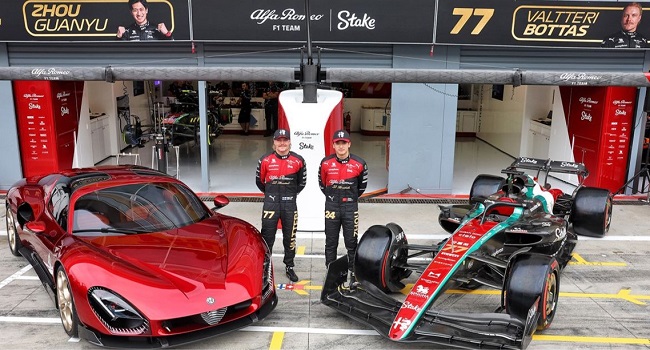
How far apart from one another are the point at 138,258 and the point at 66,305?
30.8 inches

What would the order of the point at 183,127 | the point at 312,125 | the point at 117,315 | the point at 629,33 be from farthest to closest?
the point at 183,127, the point at 629,33, the point at 312,125, the point at 117,315

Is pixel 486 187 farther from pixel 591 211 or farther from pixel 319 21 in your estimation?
pixel 319 21

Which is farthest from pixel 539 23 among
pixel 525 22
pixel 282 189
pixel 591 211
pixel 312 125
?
pixel 282 189

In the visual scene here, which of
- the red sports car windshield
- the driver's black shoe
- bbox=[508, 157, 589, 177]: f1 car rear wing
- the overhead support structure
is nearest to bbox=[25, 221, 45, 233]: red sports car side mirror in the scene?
the red sports car windshield

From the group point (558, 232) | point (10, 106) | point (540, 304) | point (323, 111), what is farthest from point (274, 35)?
point (540, 304)

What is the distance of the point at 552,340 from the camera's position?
534 centimetres

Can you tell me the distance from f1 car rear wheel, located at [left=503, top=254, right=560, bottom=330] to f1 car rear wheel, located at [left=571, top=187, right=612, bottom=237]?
10.0 ft

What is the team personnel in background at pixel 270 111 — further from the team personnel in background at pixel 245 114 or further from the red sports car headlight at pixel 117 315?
the red sports car headlight at pixel 117 315

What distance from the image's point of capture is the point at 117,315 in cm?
457

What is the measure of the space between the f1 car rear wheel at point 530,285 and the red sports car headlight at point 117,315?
318 cm

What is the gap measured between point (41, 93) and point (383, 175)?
7.10 metres

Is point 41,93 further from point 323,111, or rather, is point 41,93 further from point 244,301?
point 244,301

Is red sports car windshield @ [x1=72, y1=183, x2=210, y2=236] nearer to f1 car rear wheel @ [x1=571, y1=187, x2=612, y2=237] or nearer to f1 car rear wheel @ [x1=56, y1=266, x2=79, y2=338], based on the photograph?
f1 car rear wheel @ [x1=56, y1=266, x2=79, y2=338]

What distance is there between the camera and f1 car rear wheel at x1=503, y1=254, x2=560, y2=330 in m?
5.01
